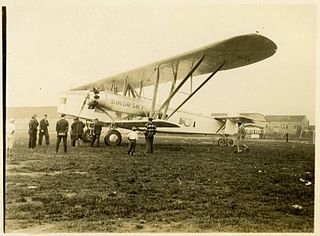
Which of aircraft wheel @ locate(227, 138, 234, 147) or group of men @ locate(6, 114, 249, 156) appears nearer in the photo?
group of men @ locate(6, 114, 249, 156)

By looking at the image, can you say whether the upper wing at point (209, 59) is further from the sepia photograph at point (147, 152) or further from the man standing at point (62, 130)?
the man standing at point (62, 130)

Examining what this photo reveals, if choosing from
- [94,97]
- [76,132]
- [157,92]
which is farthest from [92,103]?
[157,92]

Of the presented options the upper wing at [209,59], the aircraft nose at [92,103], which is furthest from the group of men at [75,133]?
the upper wing at [209,59]

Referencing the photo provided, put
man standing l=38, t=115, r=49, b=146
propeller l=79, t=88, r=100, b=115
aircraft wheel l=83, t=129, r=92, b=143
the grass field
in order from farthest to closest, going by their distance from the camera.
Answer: propeller l=79, t=88, r=100, b=115 → aircraft wheel l=83, t=129, r=92, b=143 → man standing l=38, t=115, r=49, b=146 → the grass field

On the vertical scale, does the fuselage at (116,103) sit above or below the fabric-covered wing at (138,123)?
above

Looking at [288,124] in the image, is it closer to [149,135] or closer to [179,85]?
[179,85]

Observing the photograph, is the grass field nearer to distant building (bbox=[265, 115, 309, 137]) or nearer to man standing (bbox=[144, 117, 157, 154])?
distant building (bbox=[265, 115, 309, 137])

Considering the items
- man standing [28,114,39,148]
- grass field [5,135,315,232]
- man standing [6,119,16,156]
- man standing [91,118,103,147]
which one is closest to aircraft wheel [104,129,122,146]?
man standing [91,118,103,147]
